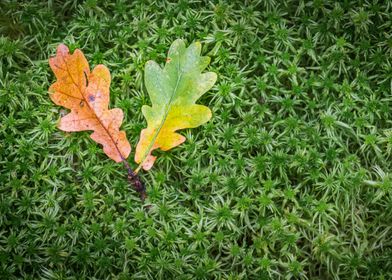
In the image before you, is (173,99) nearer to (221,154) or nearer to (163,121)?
(163,121)

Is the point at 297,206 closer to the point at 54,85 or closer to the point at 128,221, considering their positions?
the point at 128,221

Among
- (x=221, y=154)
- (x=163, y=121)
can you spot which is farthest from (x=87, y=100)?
(x=221, y=154)

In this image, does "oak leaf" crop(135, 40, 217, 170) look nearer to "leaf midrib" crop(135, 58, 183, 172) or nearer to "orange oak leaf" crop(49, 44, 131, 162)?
"leaf midrib" crop(135, 58, 183, 172)

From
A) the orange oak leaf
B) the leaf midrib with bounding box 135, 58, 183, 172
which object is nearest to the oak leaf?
the leaf midrib with bounding box 135, 58, 183, 172

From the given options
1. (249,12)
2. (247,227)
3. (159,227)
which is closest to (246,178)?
(247,227)

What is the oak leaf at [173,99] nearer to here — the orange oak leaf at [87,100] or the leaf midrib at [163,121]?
the leaf midrib at [163,121]
